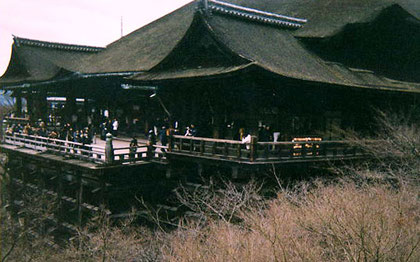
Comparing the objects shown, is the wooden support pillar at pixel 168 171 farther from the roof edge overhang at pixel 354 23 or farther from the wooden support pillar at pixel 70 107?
the wooden support pillar at pixel 70 107

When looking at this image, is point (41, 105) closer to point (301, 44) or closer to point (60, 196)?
point (60, 196)

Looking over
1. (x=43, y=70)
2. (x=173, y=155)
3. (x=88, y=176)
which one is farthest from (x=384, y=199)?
(x=43, y=70)

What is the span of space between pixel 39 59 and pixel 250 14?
19.4 metres

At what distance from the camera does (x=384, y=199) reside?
41.3 ft

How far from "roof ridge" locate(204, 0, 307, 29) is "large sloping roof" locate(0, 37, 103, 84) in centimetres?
1402

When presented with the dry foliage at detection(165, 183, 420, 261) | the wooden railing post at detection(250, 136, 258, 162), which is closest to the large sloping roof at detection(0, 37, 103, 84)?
the wooden railing post at detection(250, 136, 258, 162)

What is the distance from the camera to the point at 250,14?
19.8 meters

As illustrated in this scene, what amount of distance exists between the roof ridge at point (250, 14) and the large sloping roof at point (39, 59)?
1402 centimetres

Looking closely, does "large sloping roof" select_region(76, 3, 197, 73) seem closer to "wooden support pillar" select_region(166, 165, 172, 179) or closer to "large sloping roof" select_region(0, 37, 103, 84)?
"large sloping roof" select_region(0, 37, 103, 84)

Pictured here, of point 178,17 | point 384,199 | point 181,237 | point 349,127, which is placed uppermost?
point 178,17

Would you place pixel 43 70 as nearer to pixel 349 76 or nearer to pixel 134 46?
pixel 134 46

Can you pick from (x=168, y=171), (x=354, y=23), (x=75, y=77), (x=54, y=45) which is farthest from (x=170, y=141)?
(x=54, y=45)

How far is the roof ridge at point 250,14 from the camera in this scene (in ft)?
59.1

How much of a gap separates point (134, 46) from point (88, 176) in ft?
40.1
